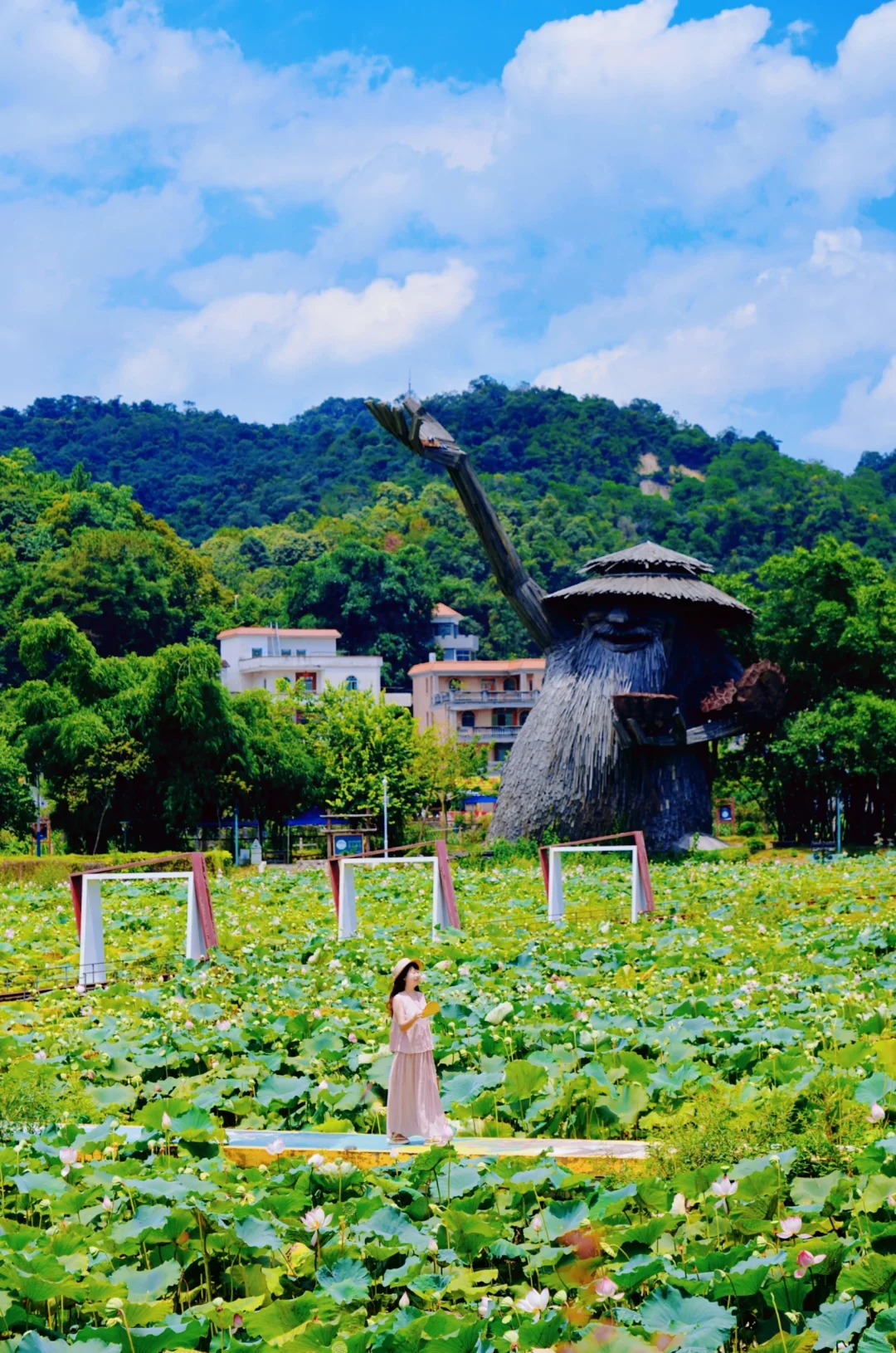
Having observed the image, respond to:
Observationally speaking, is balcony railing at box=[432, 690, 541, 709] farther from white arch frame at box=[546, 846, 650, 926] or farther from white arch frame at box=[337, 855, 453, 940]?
white arch frame at box=[337, 855, 453, 940]

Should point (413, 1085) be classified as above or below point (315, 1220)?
above

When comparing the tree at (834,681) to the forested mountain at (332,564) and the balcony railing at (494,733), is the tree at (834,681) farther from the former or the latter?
the balcony railing at (494,733)

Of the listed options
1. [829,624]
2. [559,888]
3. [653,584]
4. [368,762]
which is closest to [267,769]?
[368,762]

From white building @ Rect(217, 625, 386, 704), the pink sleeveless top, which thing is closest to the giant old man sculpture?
the pink sleeveless top

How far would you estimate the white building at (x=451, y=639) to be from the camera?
216 ft

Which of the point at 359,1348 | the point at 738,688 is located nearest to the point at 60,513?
the point at 738,688

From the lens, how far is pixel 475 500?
2395cm

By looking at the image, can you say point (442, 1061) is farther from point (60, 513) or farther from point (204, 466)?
point (204, 466)

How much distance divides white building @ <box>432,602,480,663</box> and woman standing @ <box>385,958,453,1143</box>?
193 feet

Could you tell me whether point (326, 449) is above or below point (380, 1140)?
above

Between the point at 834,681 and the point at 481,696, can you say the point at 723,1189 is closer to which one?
the point at 834,681

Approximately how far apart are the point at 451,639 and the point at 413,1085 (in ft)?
196

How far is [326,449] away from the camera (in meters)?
97.0

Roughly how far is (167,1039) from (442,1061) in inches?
63.3
